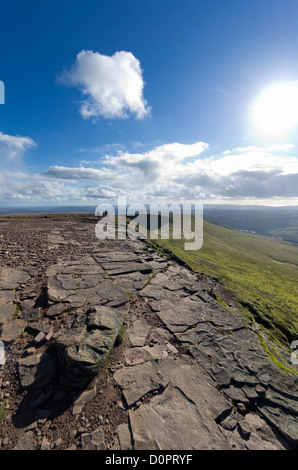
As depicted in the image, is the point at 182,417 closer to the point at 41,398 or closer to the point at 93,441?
→ the point at 93,441

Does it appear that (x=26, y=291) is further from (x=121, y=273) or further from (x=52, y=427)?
(x=52, y=427)

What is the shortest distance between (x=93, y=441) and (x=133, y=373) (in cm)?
181

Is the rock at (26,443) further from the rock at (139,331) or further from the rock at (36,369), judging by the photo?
the rock at (139,331)

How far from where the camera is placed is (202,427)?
450 centimetres

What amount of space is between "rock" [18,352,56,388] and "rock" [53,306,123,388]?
33 centimetres

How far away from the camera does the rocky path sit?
14.0 ft

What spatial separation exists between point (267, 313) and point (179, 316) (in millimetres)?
7820

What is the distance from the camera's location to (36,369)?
5.30 meters

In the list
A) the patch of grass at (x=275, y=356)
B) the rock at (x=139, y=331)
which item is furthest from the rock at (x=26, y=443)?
the patch of grass at (x=275, y=356)

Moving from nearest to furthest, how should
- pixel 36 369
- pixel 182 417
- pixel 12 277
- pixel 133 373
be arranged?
pixel 182 417 → pixel 36 369 → pixel 133 373 → pixel 12 277

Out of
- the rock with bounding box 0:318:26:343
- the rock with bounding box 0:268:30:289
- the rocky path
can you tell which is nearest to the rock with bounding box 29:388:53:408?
the rocky path

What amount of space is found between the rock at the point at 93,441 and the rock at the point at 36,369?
182 cm

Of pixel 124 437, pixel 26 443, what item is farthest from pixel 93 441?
pixel 26 443
